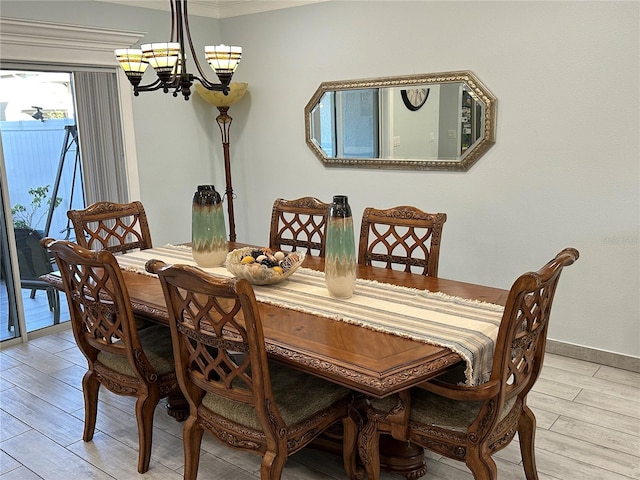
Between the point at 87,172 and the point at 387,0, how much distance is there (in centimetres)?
248

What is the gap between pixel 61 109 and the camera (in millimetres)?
4195

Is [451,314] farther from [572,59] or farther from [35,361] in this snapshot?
[35,361]

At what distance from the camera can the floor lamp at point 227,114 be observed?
4723mm

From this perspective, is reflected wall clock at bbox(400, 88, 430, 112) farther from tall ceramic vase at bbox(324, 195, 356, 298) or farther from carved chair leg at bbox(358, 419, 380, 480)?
carved chair leg at bbox(358, 419, 380, 480)

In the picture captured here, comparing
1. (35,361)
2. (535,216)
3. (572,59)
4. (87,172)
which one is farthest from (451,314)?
(87,172)

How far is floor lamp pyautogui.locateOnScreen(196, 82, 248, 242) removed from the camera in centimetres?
472

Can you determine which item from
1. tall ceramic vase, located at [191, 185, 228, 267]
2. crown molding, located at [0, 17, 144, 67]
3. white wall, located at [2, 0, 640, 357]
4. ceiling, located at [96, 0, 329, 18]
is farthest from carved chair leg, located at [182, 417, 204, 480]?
ceiling, located at [96, 0, 329, 18]

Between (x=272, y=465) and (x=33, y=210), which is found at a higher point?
(x=33, y=210)

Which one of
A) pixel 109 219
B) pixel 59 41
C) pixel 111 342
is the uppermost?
pixel 59 41

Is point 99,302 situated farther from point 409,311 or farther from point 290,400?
point 409,311

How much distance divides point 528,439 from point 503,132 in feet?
6.62

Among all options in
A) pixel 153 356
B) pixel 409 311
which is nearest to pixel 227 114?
pixel 153 356

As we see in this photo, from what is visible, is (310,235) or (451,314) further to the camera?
(310,235)

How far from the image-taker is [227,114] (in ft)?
16.8
